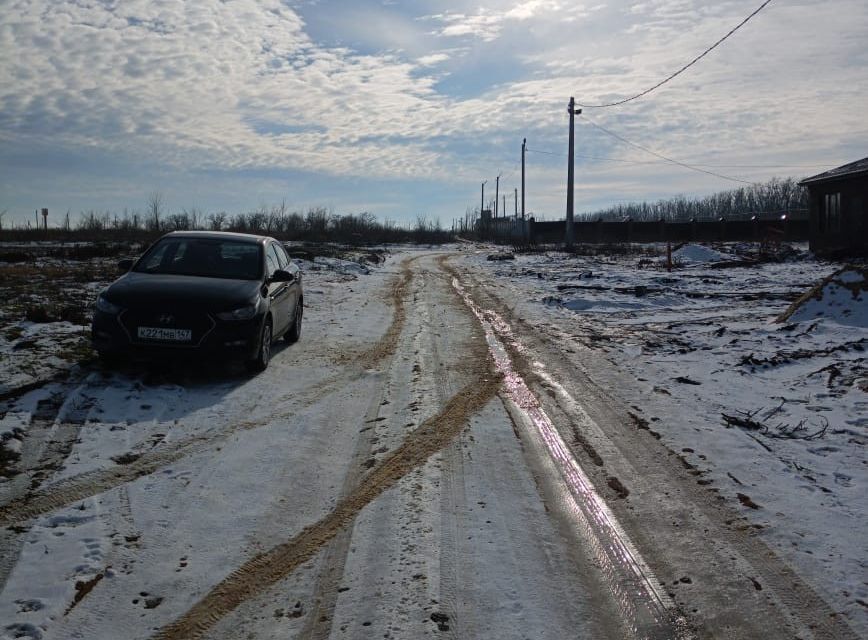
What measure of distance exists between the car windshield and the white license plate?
4.35ft

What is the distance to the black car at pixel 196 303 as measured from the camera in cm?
712

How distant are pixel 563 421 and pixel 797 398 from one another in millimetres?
2610

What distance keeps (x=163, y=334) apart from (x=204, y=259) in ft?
5.79

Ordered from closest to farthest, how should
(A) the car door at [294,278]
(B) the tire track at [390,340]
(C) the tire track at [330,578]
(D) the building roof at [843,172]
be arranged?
1. (C) the tire track at [330,578]
2. (B) the tire track at [390,340]
3. (A) the car door at [294,278]
4. (D) the building roof at [843,172]

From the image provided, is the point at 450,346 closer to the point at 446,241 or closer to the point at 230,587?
the point at 230,587

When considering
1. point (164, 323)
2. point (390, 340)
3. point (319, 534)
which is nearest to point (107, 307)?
point (164, 323)

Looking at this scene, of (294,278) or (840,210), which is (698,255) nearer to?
(840,210)

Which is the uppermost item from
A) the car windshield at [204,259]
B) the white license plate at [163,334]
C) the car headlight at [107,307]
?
the car windshield at [204,259]

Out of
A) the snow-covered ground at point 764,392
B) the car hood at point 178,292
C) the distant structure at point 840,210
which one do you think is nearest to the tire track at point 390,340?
the car hood at point 178,292

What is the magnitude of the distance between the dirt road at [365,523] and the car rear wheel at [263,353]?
54cm

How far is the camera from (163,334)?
7.11 meters

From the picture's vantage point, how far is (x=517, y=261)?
1286 inches

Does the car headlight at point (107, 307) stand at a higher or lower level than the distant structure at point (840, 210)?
lower

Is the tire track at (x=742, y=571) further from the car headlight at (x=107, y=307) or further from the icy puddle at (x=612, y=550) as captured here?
the car headlight at (x=107, y=307)
